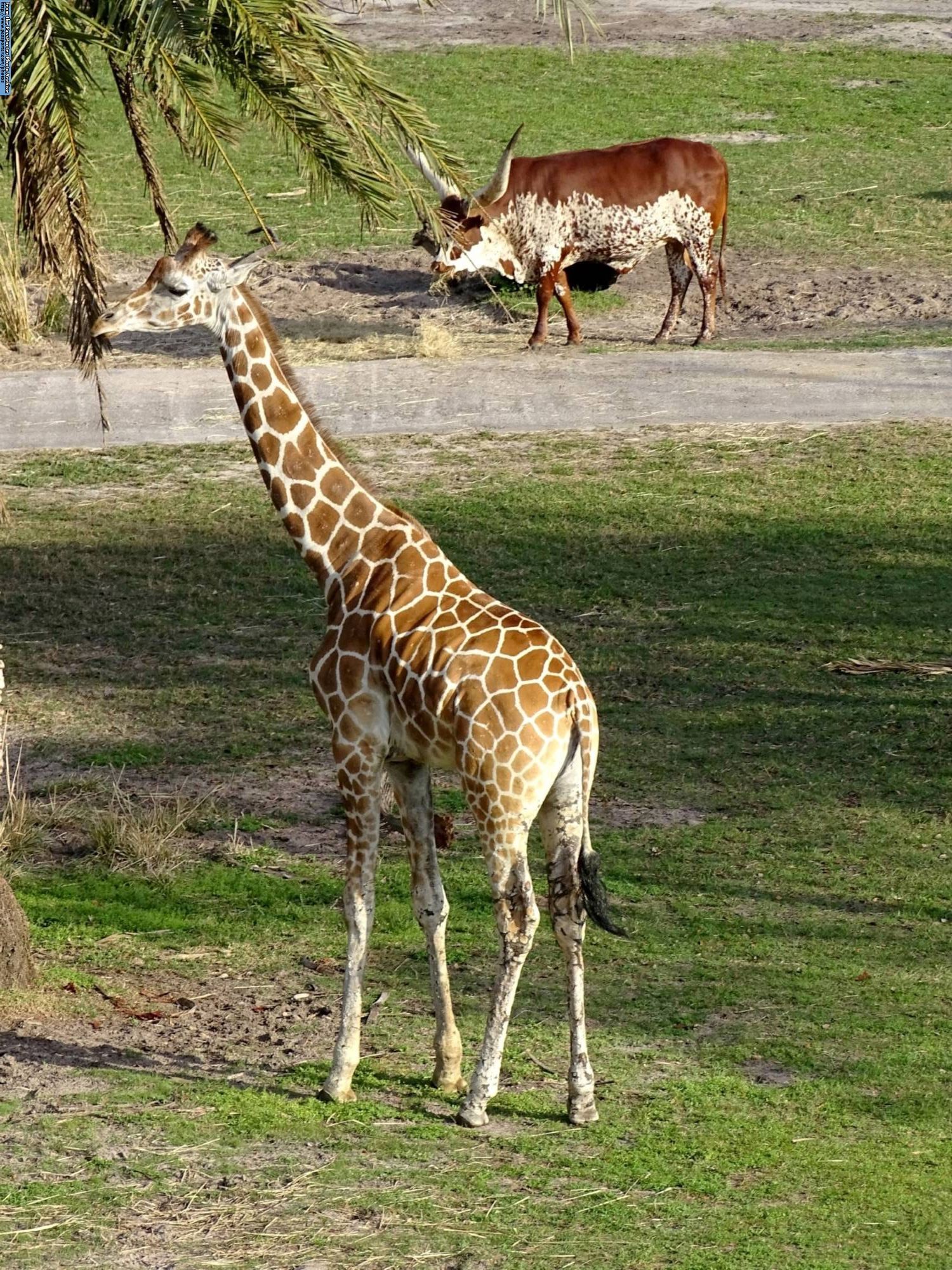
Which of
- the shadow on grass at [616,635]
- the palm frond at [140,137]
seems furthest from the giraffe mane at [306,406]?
the shadow on grass at [616,635]

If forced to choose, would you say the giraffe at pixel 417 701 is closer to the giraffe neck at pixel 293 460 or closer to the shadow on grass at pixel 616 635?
the giraffe neck at pixel 293 460

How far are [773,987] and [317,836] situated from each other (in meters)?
2.31

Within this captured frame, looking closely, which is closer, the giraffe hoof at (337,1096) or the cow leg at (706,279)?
the giraffe hoof at (337,1096)

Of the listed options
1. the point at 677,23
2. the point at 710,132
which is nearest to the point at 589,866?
the point at 710,132

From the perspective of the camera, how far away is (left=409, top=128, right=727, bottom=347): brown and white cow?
1739cm

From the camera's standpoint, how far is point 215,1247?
493cm

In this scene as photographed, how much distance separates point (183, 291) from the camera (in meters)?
6.11

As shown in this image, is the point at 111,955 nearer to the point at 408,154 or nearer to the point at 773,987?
the point at 773,987

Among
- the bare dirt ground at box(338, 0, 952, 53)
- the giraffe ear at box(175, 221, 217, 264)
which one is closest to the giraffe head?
the giraffe ear at box(175, 221, 217, 264)

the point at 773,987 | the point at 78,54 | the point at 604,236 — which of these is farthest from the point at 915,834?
the point at 604,236

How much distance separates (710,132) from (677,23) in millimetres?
5663

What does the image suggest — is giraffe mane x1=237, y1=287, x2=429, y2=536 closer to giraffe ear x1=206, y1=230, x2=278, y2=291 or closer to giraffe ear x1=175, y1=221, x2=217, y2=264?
giraffe ear x1=206, y1=230, x2=278, y2=291

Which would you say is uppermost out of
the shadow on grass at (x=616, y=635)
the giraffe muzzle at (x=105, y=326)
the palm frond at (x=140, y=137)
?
the palm frond at (x=140, y=137)

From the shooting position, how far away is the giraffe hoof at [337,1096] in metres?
5.80
